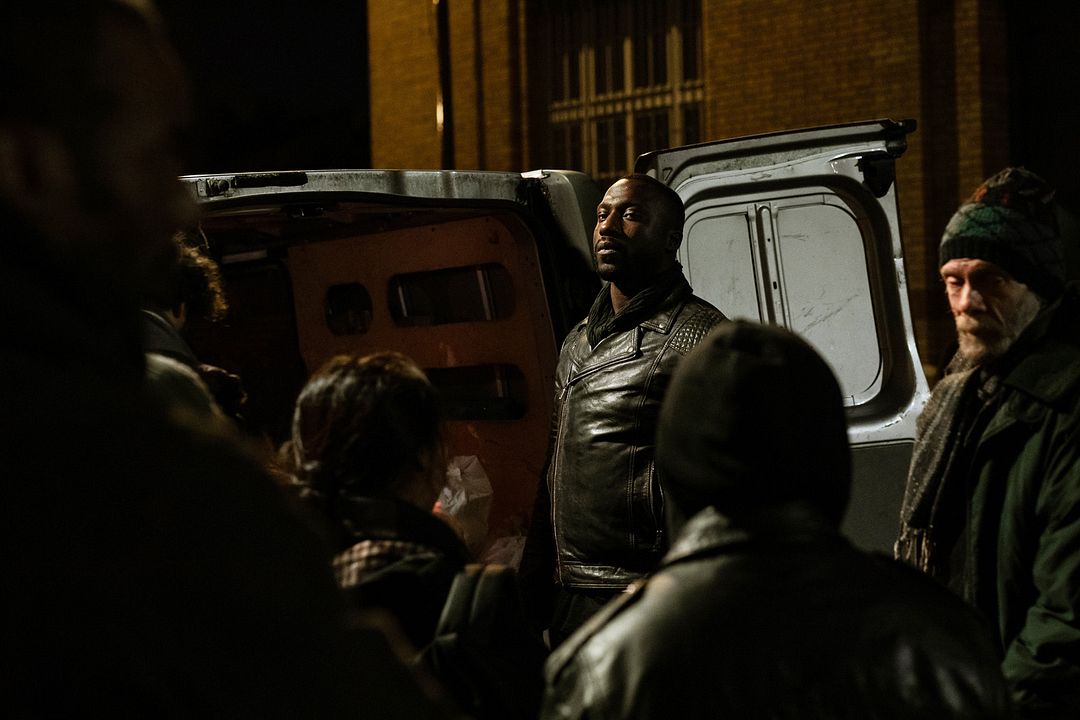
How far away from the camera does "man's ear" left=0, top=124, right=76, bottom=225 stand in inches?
40.6

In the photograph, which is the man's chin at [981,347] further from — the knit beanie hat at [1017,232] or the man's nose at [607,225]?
the man's nose at [607,225]

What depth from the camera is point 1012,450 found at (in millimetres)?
2852

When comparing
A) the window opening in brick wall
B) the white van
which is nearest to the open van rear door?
the white van

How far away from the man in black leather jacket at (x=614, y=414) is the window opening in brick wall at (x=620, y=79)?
7.62m

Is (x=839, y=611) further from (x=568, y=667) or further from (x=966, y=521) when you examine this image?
(x=966, y=521)

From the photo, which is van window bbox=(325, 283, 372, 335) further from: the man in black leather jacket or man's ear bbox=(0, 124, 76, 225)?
man's ear bbox=(0, 124, 76, 225)

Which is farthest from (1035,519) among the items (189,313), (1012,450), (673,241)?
(189,313)

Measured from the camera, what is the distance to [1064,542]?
8.68 ft

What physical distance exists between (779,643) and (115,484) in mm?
1005

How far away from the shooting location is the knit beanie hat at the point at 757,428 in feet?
5.78

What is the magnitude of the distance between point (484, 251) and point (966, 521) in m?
3.36

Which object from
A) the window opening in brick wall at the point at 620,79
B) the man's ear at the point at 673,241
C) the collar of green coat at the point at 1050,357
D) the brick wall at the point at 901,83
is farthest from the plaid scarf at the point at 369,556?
the window opening in brick wall at the point at 620,79

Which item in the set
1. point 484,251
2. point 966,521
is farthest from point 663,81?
point 966,521

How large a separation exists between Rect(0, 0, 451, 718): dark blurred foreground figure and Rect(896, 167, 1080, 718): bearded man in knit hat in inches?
76.0
